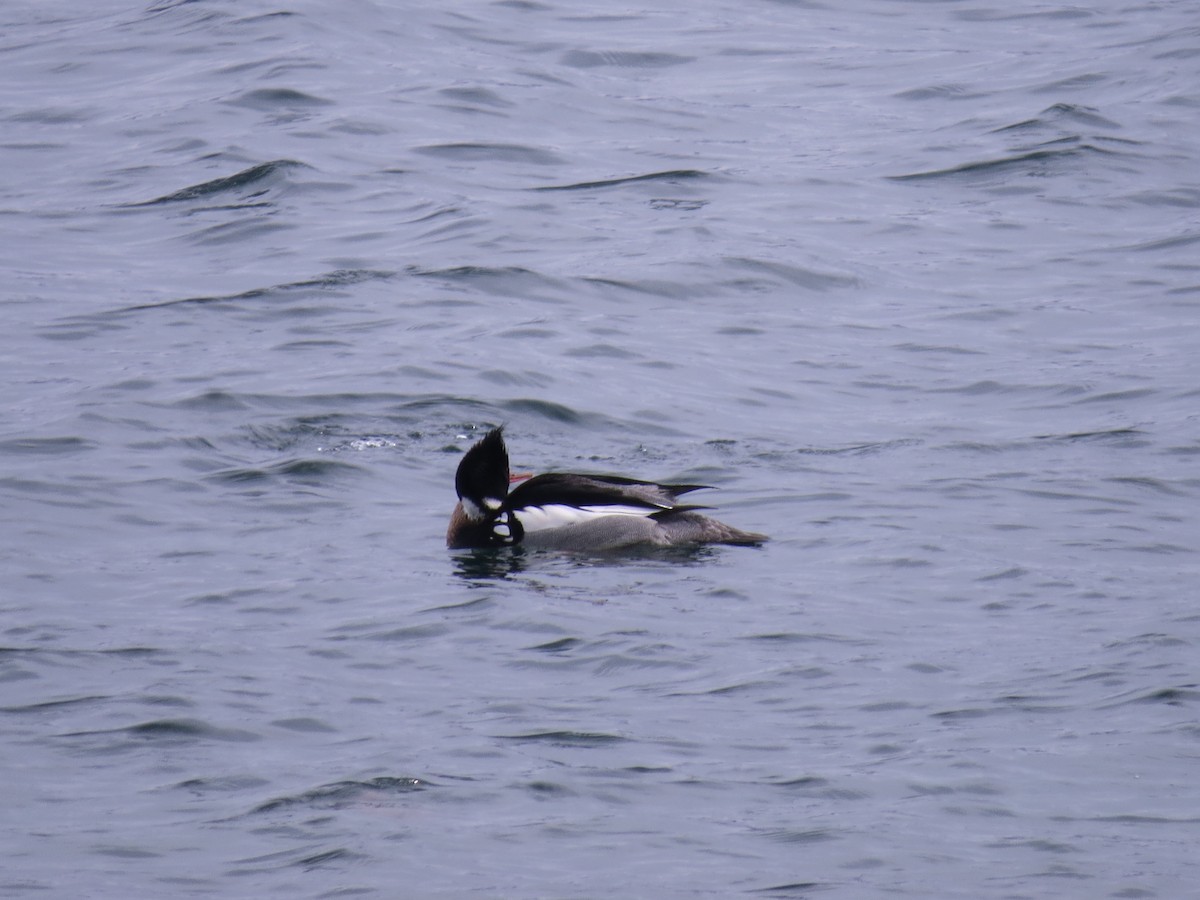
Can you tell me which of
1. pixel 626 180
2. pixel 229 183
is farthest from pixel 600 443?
pixel 229 183

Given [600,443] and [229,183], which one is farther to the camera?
[229,183]

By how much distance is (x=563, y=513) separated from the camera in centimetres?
981

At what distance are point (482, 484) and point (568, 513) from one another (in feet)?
1.48

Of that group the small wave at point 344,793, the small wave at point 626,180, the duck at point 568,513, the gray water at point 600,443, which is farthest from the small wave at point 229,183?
the small wave at point 344,793

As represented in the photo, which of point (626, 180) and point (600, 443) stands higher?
point (626, 180)

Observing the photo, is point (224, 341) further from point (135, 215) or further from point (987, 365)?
point (987, 365)

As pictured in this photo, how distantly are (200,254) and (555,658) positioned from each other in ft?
26.7

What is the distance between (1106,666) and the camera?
755cm

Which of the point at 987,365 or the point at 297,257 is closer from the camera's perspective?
the point at 987,365

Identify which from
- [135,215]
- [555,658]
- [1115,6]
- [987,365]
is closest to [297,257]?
[135,215]

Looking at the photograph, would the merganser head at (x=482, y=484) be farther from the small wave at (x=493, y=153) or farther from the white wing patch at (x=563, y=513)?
the small wave at (x=493, y=153)

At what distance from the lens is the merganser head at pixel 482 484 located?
9781 mm

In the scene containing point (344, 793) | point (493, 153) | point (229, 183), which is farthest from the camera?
point (493, 153)

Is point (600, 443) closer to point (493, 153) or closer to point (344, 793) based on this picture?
point (344, 793)
